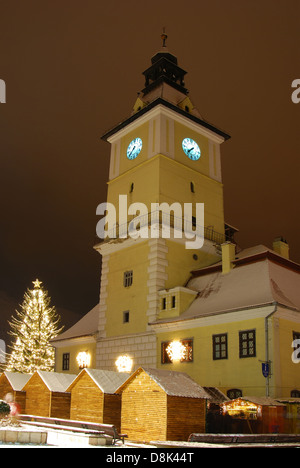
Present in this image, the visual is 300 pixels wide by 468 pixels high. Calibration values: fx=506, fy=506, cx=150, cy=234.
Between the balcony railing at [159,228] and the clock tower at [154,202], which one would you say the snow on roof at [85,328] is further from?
the balcony railing at [159,228]

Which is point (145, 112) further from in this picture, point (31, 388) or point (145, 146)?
point (31, 388)

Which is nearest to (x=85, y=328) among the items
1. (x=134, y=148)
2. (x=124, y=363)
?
(x=124, y=363)

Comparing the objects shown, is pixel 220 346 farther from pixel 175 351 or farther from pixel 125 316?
pixel 125 316

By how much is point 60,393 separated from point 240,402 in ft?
31.6

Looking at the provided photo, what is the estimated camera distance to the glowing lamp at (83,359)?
133 ft

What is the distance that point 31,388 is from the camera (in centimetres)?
2909

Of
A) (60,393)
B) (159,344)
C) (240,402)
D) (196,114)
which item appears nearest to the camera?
(240,402)

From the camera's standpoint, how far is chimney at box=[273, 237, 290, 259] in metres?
37.3

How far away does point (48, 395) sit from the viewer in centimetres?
2700

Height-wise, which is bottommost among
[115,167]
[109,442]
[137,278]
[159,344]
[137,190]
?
[109,442]

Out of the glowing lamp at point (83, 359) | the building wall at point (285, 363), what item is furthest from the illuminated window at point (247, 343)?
the glowing lamp at point (83, 359)

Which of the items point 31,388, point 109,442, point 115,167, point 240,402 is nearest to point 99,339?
point 31,388

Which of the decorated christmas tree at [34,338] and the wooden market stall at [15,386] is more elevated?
the decorated christmas tree at [34,338]

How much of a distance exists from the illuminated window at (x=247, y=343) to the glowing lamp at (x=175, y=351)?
474 centimetres
